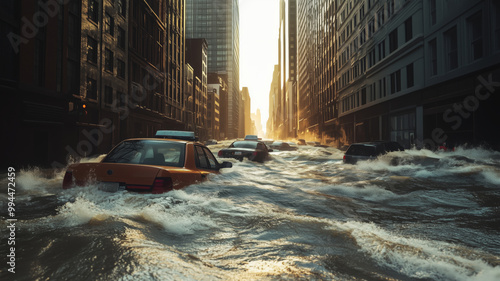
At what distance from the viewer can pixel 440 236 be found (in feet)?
13.5

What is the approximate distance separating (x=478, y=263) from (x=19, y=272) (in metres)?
4.01

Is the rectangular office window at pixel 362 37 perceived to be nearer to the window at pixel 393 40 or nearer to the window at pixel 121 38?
the window at pixel 393 40

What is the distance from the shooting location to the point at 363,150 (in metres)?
12.9

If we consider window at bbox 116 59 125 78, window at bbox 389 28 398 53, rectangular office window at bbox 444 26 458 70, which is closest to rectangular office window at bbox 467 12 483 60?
rectangular office window at bbox 444 26 458 70

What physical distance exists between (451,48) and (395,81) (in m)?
8.34

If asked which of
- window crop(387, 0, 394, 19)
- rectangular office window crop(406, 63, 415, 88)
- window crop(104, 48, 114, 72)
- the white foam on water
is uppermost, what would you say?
window crop(387, 0, 394, 19)

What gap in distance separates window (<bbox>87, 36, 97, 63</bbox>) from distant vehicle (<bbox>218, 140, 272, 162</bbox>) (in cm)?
1742

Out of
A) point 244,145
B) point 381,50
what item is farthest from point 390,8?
point 244,145

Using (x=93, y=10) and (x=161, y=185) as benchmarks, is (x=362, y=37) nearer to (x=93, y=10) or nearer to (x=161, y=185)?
(x=93, y=10)

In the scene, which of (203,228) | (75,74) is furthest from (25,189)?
(75,74)

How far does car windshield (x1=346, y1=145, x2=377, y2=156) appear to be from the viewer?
12477 mm

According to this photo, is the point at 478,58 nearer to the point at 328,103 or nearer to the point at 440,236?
the point at 440,236

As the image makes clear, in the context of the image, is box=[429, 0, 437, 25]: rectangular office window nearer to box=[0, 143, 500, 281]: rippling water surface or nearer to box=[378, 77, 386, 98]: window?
box=[378, 77, 386, 98]: window

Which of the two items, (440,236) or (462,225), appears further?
(462,225)
